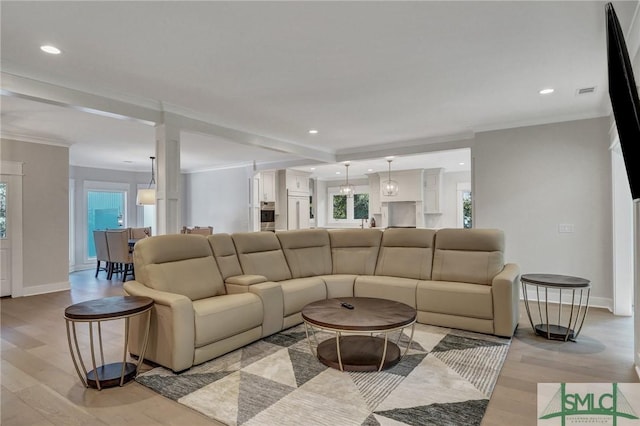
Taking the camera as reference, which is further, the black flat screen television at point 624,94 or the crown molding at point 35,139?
the crown molding at point 35,139

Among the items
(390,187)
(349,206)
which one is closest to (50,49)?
(390,187)

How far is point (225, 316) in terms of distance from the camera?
9.96 ft

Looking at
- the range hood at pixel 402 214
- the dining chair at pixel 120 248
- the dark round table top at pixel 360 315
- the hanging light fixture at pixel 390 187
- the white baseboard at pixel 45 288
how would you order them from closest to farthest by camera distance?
the dark round table top at pixel 360 315 → the white baseboard at pixel 45 288 → the dining chair at pixel 120 248 → the hanging light fixture at pixel 390 187 → the range hood at pixel 402 214

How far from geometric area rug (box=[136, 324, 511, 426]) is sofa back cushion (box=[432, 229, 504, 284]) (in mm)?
868

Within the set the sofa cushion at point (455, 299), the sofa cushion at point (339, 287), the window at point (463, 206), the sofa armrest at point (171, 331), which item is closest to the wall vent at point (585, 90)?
the sofa cushion at point (455, 299)

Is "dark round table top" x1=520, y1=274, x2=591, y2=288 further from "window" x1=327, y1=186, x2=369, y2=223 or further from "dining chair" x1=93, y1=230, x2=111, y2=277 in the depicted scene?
"window" x1=327, y1=186, x2=369, y2=223

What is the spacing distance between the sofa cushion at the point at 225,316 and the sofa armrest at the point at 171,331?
0.28ft

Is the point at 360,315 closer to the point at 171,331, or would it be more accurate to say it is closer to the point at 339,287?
the point at 171,331

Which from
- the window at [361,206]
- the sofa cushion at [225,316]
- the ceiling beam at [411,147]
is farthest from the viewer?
the window at [361,206]

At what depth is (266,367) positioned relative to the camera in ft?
9.40

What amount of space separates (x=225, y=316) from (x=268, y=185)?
6.16m

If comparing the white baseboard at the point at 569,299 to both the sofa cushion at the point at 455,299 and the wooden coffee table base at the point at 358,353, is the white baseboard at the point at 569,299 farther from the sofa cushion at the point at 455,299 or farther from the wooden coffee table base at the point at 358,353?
the wooden coffee table base at the point at 358,353

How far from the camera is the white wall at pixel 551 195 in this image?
4637 mm

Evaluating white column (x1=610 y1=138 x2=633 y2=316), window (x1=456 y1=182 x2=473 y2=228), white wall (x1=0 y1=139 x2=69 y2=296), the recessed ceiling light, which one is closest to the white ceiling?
the recessed ceiling light
